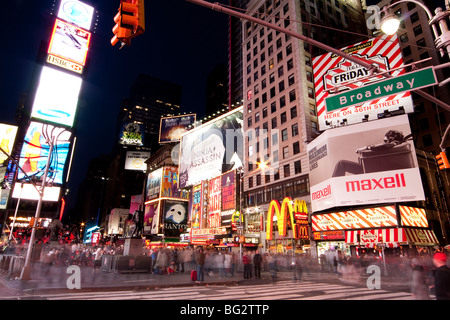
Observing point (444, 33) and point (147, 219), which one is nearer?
point (444, 33)

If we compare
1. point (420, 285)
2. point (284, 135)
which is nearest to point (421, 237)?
point (284, 135)

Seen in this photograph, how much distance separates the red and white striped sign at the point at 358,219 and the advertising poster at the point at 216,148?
18.7 metres

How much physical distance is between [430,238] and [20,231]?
7021 centimetres

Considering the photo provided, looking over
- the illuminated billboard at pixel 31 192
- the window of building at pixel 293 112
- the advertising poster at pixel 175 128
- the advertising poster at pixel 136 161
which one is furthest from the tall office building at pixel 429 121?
the advertising poster at pixel 136 161

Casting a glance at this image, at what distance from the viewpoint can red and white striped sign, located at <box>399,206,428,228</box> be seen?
1106 inches

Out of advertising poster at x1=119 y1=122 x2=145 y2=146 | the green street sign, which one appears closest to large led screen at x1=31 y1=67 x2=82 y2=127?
advertising poster at x1=119 y1=122 x2=145 y2=146

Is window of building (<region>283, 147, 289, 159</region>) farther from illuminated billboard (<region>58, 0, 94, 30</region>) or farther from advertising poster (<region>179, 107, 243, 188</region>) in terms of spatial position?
illuminated billboard (<region>58, 0, 94, 30</region>)

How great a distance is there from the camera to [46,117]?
46219 mm

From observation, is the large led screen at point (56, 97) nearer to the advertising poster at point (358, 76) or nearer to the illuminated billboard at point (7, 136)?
the illuminated billboard at point (7, 136)

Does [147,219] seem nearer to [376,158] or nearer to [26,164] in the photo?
[26,164]

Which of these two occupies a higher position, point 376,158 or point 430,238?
point 376,158

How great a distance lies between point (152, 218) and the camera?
2805 inches
